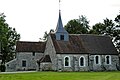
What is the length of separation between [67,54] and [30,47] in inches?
447

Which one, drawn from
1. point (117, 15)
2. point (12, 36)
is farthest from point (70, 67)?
point (12, 36)

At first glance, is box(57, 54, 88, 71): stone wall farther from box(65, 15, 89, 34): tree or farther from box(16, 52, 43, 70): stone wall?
box(65, 15, 89, 34): tree

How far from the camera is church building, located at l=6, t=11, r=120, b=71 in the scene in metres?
61.9

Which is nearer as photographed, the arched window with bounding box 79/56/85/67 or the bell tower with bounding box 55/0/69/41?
the arched window with bounding box 79/56/85/67

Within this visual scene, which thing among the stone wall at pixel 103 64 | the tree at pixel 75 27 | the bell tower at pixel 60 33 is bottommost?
the stone wall at pixel 103 64

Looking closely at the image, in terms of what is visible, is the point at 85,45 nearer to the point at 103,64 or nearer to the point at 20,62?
the point at 103,64

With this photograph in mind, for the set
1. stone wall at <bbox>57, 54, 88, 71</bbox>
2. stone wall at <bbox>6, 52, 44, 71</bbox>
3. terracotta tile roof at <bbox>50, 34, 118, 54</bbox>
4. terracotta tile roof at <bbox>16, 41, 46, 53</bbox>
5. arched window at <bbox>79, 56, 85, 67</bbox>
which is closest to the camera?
stone wall at <bbox>57, 54, 88, 71</bbox>

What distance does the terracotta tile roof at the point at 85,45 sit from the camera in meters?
62.3

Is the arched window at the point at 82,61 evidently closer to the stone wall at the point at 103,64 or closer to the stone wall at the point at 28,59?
the stone wall at the point at 103,64

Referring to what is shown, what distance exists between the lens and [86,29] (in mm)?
89188

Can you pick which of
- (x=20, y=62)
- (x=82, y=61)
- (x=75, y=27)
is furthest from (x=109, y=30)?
(x=20, y=62)

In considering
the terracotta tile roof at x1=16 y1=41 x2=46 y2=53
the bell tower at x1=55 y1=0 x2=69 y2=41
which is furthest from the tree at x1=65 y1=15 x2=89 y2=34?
the bell tower at x1=55 y1=0 x2=69 y2=41

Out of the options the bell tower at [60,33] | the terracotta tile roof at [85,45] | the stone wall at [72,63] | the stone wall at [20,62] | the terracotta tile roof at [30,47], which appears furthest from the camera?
the terracotta tile roof at [30,47]

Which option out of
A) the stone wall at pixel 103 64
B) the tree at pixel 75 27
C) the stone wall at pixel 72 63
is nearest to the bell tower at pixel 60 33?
the stone wall at pixel 72 63
